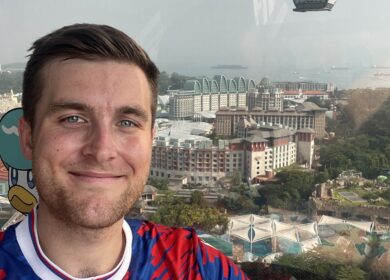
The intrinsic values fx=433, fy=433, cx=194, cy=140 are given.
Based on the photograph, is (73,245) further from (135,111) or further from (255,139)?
(255,139)

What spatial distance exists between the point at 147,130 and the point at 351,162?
991 millimetres

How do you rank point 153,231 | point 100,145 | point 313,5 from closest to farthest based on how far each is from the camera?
point 100,145
point 153,231
point 313,5

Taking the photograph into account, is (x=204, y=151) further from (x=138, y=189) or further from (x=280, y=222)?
(x=138, y=189)

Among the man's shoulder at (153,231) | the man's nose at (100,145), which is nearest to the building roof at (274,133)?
the man's shoulder at (153,231)

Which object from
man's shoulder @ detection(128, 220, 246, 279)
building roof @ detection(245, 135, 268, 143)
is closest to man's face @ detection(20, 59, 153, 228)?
man's shoulder @ detection(128, 220, 246, 279)

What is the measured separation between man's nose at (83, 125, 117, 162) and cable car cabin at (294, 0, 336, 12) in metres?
1.10

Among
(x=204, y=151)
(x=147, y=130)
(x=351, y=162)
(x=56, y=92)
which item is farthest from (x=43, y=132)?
(x=351, y=162)

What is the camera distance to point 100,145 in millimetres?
791

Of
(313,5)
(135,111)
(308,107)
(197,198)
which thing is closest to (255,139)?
(308,107)

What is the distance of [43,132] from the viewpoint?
814 millimetres

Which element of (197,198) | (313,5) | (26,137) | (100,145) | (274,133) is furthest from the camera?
(197,198)

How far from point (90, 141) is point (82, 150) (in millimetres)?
22

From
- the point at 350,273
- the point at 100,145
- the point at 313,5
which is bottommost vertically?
the point at 350,273

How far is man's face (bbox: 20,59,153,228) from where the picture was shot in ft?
2.60
